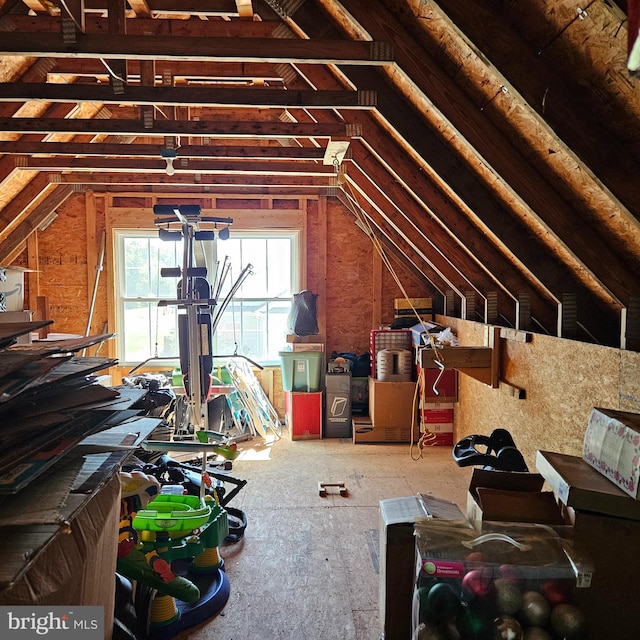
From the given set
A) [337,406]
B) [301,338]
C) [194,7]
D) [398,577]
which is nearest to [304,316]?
[301,338]

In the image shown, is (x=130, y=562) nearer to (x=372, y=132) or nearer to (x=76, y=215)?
(x=372, y=132)

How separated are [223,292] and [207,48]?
3.71 m

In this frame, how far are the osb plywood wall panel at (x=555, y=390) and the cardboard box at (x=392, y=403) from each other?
99cm

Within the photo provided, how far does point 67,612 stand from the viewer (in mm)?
1510

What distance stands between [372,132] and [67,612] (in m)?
3.08

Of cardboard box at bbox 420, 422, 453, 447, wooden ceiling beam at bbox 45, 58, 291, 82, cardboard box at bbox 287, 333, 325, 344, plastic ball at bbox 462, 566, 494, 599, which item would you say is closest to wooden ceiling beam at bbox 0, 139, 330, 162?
wooden ceiling beam at bbox 45, 58, 291, 82

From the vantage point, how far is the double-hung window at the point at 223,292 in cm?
561

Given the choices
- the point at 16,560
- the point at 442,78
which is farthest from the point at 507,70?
the point at 16,560

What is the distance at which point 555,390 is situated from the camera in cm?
278

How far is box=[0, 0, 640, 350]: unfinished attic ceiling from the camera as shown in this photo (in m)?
1.67

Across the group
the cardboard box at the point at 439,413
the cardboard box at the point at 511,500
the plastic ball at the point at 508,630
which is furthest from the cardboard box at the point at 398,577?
the cardboard box at the point at 439,413

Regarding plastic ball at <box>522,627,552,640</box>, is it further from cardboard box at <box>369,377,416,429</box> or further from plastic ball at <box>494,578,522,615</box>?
cardboard box at <box>369,377,416,429</box>

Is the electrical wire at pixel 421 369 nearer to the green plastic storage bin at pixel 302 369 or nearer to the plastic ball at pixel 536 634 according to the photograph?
the green plastic storage bin at pixel 302 369

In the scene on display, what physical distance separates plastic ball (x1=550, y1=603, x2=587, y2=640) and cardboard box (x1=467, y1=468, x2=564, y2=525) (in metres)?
0.33
